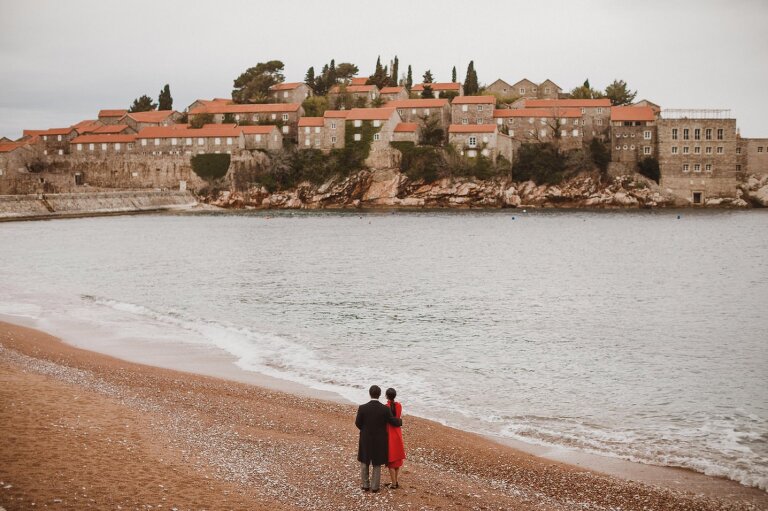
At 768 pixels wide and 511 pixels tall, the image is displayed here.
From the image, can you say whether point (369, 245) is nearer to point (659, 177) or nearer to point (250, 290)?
point (250, 290)

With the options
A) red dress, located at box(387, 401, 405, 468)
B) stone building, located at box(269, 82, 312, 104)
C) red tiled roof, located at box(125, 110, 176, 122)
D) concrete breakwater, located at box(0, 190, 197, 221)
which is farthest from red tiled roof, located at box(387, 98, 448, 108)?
red dress, located at box(387, 401, 405, 468)

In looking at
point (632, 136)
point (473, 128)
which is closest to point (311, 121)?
point (473, 128)

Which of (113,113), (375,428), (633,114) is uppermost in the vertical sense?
(113,113)

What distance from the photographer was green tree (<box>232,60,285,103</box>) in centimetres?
13475

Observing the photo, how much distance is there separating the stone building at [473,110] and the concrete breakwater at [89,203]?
51156mm

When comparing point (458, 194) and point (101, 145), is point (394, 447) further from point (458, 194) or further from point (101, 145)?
point (101, 145)

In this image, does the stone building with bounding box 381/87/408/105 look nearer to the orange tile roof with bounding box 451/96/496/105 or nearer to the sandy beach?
the orange tile roof with bounding box 451/96/496/105

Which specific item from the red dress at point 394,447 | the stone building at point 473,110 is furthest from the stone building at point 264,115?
the red dress at point 394,447

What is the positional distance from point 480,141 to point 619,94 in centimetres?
3549

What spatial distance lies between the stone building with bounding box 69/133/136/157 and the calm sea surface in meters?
55.3

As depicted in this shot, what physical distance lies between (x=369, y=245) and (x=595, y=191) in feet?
207

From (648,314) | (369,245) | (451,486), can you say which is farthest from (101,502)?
(369,245)

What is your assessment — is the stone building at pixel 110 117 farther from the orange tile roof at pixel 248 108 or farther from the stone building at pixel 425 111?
the stone building at pixel 425 111

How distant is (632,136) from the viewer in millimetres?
111688
